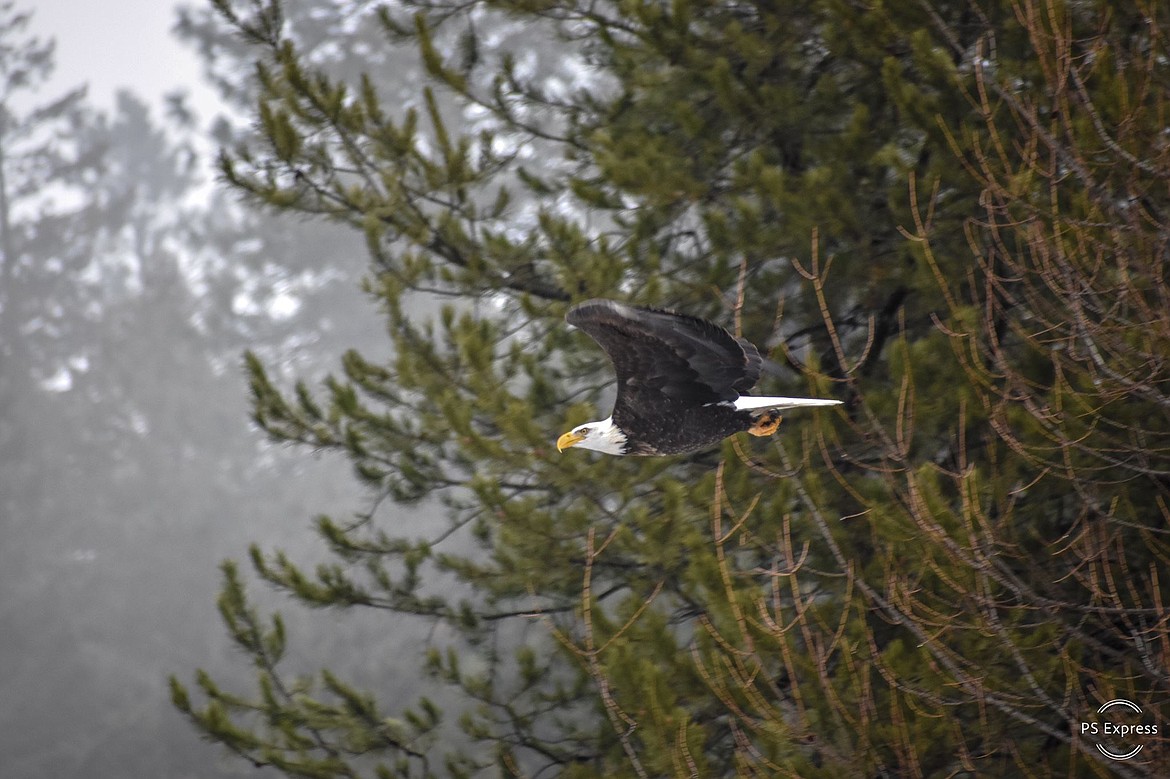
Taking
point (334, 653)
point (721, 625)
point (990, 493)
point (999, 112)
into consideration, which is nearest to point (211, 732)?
point (721, 625)

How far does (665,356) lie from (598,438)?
1.65 ft

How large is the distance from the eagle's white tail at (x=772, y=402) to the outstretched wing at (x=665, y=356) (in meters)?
0.05

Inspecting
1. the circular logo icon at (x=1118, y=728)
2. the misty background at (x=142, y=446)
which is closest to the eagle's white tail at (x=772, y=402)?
the circular logo icon at (x=1118, y=728)

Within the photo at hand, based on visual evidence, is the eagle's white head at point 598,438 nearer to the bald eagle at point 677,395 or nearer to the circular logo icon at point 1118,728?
the bald eagle at point 677,395

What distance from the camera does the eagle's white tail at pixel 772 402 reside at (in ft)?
13.3

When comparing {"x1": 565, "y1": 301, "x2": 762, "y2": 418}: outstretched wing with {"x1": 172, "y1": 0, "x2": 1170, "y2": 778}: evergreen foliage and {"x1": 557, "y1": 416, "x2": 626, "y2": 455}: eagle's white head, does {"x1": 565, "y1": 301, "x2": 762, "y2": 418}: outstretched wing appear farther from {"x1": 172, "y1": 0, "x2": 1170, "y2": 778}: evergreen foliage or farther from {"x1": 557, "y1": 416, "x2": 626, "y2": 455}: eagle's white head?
{"x1": 172, "y1": 0, "x2": 1170, "y2": 778}: evergreen foliage

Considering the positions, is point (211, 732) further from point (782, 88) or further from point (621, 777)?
point (782, 88)

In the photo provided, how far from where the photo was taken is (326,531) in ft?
19.5

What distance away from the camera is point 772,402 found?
14.2 feet

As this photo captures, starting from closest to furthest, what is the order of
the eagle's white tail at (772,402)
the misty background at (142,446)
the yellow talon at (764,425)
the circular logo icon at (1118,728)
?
1. the circular logo icon at (1118,728)
2. the eagle's white tail at (772,402)
3. the yellow talon at (764,425)
4. the misty background at (142,446)

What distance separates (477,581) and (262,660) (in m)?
1.12

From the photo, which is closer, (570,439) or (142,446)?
(570,439)

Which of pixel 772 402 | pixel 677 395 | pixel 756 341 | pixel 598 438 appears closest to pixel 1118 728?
pixel 772 402

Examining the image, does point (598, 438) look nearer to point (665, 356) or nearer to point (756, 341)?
point (665, 356)
